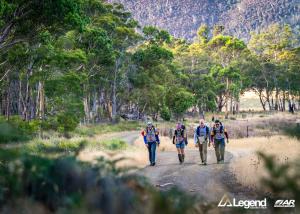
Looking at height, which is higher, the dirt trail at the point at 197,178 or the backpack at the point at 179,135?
the backpack at the point at 179,135

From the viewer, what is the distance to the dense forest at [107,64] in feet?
56.1

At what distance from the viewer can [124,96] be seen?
165 feet

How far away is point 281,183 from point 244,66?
227 ft

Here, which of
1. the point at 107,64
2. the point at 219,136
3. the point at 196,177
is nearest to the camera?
the point at 196,177

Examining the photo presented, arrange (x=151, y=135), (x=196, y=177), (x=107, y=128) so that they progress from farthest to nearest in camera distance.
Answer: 1. (x=107, y=128)
2. (x=151, y=135)
3. (x=196, y=177)

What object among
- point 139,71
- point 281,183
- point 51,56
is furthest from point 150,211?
point 139,71

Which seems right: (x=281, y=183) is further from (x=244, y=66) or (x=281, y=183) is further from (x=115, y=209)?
(x=244, y=66)

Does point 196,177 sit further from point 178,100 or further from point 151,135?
point 178,100

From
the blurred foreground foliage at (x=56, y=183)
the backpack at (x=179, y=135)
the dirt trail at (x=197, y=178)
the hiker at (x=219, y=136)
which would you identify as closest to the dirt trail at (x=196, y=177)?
the dirt trail at (x=197, y=178)

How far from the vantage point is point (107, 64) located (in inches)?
1501

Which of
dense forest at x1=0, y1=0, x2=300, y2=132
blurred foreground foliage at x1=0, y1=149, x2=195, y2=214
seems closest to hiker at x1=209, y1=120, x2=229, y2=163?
dense forest at x1=0, y1=0, x2=300, y2=132

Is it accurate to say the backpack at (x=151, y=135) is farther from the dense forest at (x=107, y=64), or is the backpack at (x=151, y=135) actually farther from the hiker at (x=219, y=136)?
the dense forest at (x=107, y=64)

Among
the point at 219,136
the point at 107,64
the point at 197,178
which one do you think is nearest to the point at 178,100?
the point at 107,64

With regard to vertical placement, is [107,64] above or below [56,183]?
above
